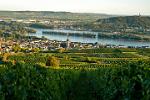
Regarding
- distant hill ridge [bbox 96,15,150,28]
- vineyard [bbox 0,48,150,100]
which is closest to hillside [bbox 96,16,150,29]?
distant hill ridge [bbox 96,15,150,28]

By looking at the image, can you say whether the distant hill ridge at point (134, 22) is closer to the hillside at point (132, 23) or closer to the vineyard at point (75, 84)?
the hillside at point (132, 23)

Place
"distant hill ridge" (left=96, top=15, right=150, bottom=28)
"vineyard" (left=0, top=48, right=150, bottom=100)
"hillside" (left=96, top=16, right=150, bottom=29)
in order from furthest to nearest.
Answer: "distant hill ridge" (left=96, top=15, right=150, bottom=28), "hillside" (left=96, top=16, right=150, bottom=29), "vineyard" (left=0, top=48, right=150, bottom=100)

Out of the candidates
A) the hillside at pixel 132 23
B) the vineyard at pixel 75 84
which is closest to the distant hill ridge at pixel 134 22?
the hillside at pixel 132 23

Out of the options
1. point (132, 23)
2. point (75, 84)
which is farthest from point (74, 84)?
point (132, 23)

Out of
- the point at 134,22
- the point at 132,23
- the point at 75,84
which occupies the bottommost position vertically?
the point at 132,23

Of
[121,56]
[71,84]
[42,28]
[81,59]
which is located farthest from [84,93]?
[42,28]

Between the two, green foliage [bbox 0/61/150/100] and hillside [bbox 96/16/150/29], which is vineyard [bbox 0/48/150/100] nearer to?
green foliage [bbox 0/61/150/100]

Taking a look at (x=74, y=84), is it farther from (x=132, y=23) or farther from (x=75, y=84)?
(x=132, y=23)

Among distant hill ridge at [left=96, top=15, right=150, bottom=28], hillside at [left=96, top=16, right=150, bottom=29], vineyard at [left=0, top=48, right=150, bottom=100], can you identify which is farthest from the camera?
distant hill ridge at [left=96, top=15, right=150, bottom=28]

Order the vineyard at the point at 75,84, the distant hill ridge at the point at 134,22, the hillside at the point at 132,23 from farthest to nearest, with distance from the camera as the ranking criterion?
the distant hill ridge at the point at 134,22 → the hillside at the point at 132,23 → the vineyard at the point at 75,84

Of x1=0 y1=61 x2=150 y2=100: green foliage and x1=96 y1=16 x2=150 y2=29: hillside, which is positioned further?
x1=96 y1=16 x2=150 y2=29: hillside

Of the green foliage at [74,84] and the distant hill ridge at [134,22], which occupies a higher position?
the green foliage at [74,84]

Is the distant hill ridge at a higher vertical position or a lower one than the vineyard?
lower
